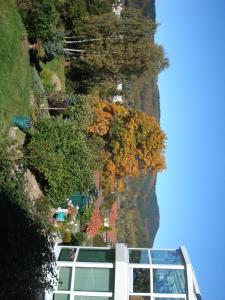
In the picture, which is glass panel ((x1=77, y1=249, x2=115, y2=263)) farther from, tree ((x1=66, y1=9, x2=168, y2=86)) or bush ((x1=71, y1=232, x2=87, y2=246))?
tree ((x1=66, y1=9, x2=168, y2=86))

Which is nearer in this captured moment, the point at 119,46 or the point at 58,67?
the point at 119,46

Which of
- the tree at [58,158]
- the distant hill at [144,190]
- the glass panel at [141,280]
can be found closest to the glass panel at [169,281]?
the glass panel at [141,280]

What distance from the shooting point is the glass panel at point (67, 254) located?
743 inches

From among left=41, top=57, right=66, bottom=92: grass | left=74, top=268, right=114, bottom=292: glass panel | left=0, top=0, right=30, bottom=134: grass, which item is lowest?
left=74, top=268, right=114, bottom=292: glass panel

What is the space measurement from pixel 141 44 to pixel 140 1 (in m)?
38.5

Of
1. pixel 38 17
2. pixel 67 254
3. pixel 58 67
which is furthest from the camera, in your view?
pixel 58 67

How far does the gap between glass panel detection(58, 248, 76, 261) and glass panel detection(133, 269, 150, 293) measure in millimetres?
2845

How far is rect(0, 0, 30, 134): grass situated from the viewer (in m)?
19.2

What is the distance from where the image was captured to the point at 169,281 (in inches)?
719

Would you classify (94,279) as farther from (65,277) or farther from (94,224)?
(94,224)

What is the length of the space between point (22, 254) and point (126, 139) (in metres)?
17.9

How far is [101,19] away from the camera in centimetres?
Answer: 2942

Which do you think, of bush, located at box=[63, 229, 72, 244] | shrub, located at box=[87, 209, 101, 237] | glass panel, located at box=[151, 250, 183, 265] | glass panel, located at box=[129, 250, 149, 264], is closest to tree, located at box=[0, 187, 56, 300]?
glass panel, located at box=[129, 250, 149, 264]

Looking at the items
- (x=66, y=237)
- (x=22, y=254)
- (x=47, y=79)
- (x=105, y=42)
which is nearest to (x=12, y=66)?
(x=47, y=79)
